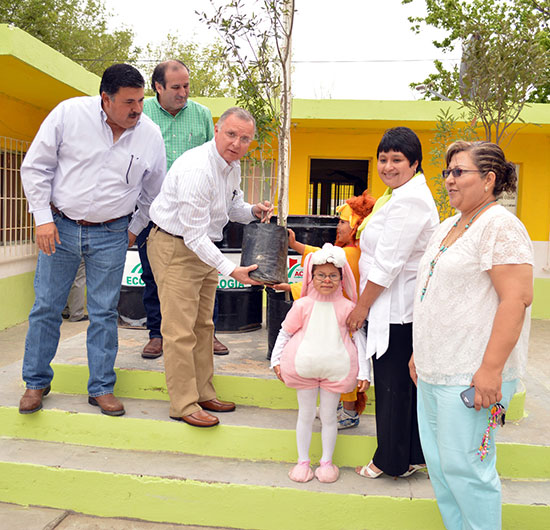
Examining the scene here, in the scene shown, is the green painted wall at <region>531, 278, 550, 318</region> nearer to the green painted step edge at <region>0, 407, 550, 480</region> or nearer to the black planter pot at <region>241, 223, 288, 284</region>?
the green painted step edge at <region>0, 407, 550, 480</region>

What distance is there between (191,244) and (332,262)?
0.76 m

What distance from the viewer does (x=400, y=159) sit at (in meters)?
2.71

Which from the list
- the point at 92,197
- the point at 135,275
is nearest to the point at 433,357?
the point at 92,197

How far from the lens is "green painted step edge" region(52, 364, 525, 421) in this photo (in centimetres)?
366

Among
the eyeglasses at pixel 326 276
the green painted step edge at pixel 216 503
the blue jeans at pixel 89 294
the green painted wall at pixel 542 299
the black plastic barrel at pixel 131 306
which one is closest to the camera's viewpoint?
the green painted step edge at pixel 216 503

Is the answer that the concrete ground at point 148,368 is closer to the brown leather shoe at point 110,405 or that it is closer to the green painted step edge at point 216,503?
the green painted step edge at point 216,503

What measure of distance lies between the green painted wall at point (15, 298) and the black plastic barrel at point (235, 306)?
12.5 ft

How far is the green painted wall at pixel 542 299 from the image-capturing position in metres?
9.13

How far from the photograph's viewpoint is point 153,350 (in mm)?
4082

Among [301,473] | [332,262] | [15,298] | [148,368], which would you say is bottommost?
[301,473]

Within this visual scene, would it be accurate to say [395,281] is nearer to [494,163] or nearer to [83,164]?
[494,163]

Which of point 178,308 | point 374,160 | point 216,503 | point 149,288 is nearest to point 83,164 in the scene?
point 178,308

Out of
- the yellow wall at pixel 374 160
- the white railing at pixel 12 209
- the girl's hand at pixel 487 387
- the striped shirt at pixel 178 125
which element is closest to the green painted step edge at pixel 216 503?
the girl's hand at pixel 487 387

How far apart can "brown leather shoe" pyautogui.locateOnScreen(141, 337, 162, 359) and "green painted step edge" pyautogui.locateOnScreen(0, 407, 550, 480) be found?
77 cm
